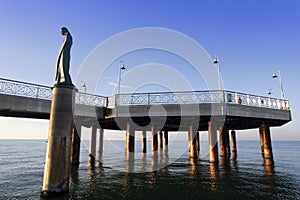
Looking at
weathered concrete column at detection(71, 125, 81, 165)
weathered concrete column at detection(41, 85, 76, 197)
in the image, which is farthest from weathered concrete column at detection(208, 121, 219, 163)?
weathered concrete column at detection(41, 85, 76, 197)

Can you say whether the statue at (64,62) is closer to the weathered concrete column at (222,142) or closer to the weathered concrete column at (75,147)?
the weathered concrete column at (75,147)

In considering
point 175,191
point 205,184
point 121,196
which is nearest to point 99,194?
point 121,196

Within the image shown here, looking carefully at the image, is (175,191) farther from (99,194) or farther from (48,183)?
(48,183)

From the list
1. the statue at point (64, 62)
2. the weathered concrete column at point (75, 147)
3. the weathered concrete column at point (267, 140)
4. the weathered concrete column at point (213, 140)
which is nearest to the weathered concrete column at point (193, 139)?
the weathered concrete column at point (213, 140)

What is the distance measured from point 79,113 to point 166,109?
27.1 ft

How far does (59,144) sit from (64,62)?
486 cm

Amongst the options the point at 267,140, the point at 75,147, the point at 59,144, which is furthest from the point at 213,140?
the point at 59,144

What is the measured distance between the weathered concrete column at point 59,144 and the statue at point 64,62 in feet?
1.64

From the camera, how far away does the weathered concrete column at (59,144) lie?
459 inches

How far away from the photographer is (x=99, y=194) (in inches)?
507

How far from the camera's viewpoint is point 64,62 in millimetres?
13383

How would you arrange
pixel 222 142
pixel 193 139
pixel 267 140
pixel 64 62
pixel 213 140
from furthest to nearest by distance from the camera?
pixel 193 139 → pixel 222 142 → pixel 267 140 → pixel 213 140 → pixel 64 62

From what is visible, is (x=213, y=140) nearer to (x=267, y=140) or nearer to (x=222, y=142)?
(x=222, y=142)

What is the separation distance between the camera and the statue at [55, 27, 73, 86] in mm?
12930
